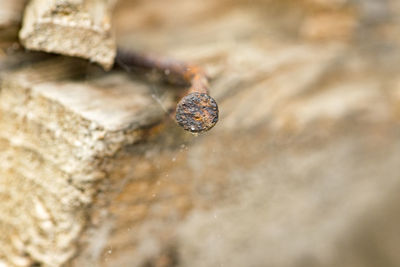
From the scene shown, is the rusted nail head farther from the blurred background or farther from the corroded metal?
the blurred background

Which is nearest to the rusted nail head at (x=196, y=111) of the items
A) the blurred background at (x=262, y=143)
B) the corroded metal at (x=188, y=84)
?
the corroded metal at (x=188, y=84)

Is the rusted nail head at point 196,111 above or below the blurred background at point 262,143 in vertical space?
above

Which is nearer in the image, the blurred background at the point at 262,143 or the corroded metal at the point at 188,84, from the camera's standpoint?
the corroded metal at the point at 188,84

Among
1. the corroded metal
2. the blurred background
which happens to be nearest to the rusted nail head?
the corroded metal

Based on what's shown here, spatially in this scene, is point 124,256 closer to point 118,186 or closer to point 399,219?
point 118,186

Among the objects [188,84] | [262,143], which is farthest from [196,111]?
[262,143]

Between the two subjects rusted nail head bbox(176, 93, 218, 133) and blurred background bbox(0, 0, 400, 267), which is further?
blurred background bbox(0, 0, 400, 267)

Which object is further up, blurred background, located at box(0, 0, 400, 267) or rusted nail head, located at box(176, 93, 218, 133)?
rusted nail head, located at box(176, 93, 218, 133)

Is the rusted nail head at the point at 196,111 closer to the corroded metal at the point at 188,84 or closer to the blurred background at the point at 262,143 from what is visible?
the corroded metal at the point at 188,84

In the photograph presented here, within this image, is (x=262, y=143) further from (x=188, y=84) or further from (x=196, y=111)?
(x=196, y=111)

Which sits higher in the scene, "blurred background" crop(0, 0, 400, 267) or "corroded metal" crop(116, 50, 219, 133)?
"corroded metal" crop(116, 50, 219, 133)
